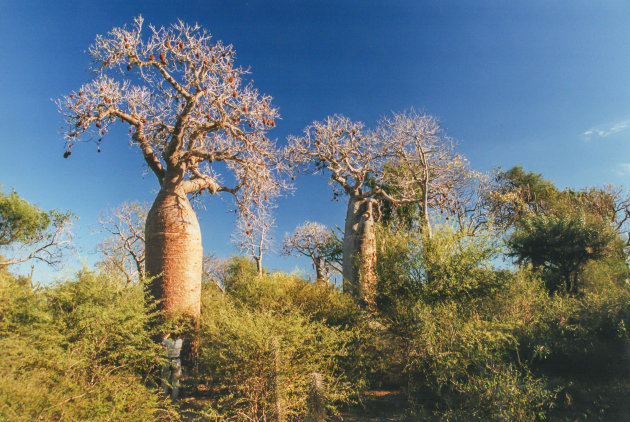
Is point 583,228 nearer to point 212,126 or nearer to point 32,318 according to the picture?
point 212,126

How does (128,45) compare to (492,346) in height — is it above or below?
above

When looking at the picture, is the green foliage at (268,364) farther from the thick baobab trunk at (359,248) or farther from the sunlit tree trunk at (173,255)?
the thick baobab trunk at (359,248)

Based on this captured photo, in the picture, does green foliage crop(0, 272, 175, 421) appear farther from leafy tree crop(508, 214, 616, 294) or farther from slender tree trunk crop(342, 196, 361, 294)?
leafy tree crop(508, 214, 616, 294)

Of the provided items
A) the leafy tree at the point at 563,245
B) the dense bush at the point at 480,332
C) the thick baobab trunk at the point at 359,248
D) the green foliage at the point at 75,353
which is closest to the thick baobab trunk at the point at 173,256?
the green foliage at the point at 75,353

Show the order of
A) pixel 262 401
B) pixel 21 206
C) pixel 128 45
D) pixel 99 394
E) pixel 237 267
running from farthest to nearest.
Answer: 1. pixel 237 267
2. pixel 21 206
3. pixel 128 45
4. pixel 262 401
5. pixel 99 394

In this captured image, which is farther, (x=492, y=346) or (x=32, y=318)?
(x=492, y=346)

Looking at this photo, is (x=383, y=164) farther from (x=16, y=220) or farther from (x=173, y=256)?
(x=16, y=220)

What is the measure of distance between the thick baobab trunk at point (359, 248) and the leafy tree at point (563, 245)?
5095mm

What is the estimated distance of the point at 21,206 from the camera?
1691cm

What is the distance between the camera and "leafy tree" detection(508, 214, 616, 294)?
1055cm

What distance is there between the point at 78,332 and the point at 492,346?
6.14 metres

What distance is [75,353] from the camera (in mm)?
4414

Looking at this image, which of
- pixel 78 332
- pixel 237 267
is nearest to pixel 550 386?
pixel 78 332

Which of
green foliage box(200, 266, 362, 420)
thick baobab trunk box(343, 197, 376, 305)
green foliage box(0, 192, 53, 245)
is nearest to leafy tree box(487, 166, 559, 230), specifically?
thick baobab trunk box(343, 197, 376, 305)
